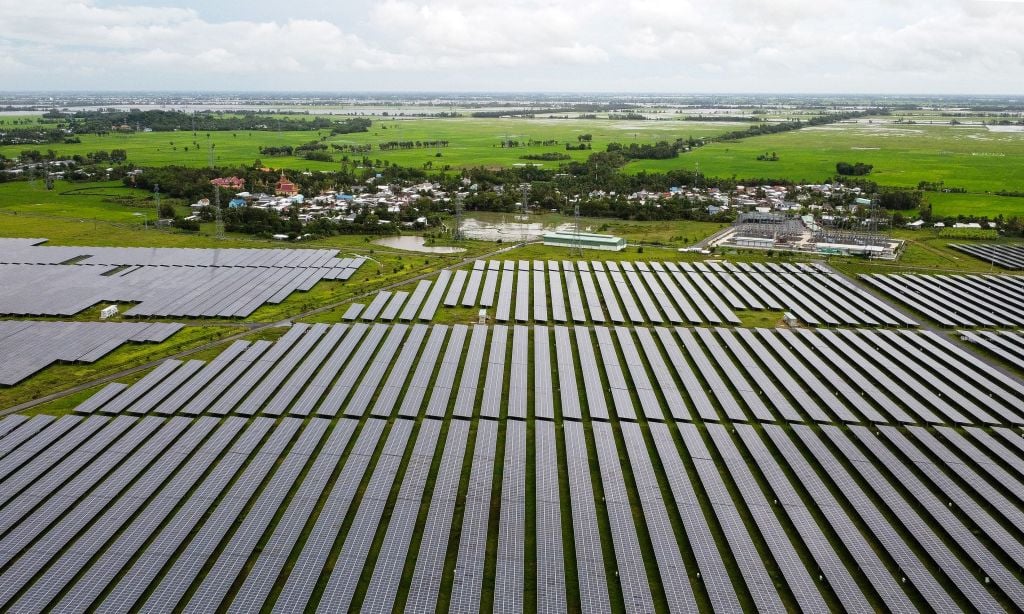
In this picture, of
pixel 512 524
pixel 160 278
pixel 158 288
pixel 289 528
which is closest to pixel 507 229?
pixel 160 278

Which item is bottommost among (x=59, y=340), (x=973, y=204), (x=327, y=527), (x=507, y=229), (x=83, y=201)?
(x=327, y=527)

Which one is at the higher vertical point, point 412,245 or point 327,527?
point 412,245

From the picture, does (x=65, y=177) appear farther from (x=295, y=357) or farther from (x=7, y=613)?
(x=7, y=613)

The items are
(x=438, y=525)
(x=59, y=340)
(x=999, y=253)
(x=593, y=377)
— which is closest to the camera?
(x=438, y=525)

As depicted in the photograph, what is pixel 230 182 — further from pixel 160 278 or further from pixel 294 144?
pixel 294 144

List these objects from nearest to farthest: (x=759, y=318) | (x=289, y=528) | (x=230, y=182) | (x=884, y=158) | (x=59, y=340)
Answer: (x=289, y=528)
(x=59, y=340)
(x=759, y=318)
(x=230, y=182)
(x=884, y=158)

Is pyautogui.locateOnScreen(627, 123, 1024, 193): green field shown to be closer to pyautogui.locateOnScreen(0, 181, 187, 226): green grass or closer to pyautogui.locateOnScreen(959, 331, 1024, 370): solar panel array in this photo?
pyautogui.locateOnScreen(959, 331, 1024, 370): solar panel array

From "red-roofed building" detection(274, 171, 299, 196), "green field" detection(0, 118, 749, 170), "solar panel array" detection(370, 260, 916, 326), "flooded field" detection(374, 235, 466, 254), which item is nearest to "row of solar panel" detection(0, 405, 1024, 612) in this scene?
"solar panel array" detection(370, 260, 916, 326)

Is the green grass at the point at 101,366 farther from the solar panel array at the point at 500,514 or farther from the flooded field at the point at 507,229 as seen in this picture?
the flooded field at the point at 507,229
